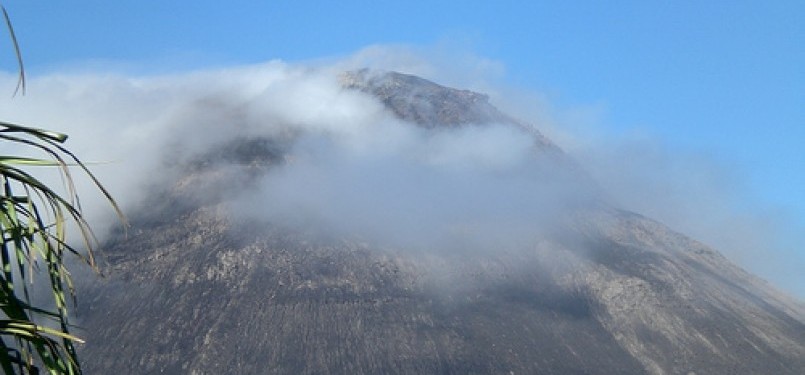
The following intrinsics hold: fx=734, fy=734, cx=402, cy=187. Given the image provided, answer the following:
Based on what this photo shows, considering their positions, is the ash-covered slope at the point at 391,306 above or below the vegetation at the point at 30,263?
Result: below

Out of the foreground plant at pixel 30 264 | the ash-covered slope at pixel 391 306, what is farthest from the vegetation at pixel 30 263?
the ash-covered slope at pixel 391 306

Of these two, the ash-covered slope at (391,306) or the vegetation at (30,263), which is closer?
the vegetation at (30,263)

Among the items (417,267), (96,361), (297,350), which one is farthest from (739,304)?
(96,361)

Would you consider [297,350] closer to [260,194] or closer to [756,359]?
[260,194]

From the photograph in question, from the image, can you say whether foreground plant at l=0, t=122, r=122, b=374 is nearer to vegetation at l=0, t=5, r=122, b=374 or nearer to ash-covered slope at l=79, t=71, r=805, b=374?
vegetation at l=0, t=5, r=122, b=374

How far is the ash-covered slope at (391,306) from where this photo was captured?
358 feet

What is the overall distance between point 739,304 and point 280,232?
290ft

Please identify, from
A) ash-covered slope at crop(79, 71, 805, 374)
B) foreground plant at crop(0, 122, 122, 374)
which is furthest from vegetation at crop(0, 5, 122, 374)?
ash-covered slope at crop(79, 71, 805, 374)

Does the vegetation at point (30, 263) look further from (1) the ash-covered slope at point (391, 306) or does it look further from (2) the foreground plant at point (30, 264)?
(1) the ash-covered slope at point (391, 306)

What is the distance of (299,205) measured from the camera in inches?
5994

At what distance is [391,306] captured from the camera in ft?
405

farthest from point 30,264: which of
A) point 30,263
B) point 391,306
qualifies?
point 391,306

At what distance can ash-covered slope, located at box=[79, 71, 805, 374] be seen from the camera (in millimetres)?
109000

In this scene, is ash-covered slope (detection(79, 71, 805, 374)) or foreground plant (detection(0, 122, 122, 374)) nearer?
foreground plant (detection(0, 122, 122, 374))
